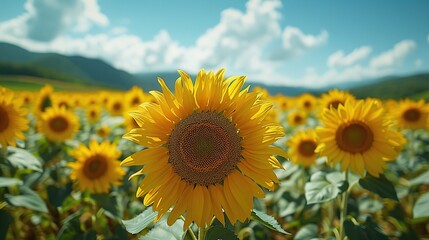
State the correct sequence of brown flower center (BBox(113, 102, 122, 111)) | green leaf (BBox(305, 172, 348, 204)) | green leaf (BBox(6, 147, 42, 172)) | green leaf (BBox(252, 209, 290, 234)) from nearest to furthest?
green leaf (BBox(252, 209, 290, 234)), green leaf (BBox(305, 172, 348, 204)), green leaf (BBox(6, 147, 42, 172)), brown flower center (BBox(113, 102, 122, 111))

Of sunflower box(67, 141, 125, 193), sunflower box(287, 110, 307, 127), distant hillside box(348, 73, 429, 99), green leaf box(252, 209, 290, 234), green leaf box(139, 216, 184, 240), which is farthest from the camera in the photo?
distant hillside box(348, 73, 429, 99)

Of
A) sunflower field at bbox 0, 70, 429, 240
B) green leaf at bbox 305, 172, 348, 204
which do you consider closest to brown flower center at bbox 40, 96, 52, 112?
sunflower field at bbox 0, 70, 429, 240

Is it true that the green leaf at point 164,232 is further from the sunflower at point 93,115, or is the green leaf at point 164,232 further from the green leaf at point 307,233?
the sunflower at point 93,115

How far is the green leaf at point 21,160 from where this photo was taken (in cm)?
348

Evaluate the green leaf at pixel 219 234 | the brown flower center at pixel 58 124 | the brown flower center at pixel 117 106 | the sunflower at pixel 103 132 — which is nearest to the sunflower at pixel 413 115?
the green leaf at pixel 219 234

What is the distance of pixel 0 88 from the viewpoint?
12.8 feet

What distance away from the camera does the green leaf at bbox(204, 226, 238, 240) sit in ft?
6.88

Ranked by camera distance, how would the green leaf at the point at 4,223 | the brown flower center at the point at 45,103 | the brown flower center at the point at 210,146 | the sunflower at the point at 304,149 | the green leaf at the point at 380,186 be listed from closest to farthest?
the brown flower center at the point at 210,146, the green leaf at the point at 380,186, the green leaf at the point at 4,223, the sunflower at the point at 304,149, the brown flower center at the point at 45,103

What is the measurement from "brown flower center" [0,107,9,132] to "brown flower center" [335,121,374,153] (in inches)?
149

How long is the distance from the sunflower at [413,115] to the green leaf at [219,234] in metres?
6.63

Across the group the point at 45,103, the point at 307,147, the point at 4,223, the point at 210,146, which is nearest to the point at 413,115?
the point at 307,147

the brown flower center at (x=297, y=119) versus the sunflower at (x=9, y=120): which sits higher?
the sunflower at (x=9, y=120)

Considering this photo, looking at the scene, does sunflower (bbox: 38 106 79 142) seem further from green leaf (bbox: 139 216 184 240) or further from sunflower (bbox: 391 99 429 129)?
sunflower (bbox: 391 99 429 129)

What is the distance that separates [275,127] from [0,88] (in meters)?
3.50
